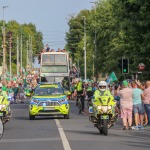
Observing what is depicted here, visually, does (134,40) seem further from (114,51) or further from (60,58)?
(114,51)

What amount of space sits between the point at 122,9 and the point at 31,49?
502ft

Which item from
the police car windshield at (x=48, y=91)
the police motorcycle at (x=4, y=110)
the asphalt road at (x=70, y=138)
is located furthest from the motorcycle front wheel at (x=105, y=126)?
the police car windshield at (x=48, y=91)

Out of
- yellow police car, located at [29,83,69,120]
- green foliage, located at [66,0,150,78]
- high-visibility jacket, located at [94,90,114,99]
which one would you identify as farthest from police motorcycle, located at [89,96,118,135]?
green foliage, located at [66,0,150,78]

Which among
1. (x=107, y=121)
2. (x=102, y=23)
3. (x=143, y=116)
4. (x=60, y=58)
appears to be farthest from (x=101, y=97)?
(x=102, y=23)

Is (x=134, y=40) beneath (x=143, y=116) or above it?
above

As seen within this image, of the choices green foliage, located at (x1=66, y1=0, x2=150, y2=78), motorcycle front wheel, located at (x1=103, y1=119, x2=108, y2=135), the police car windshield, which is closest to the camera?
motorcycle front wheel, located at (x1=103, y1=119, x2=108, y2=135)

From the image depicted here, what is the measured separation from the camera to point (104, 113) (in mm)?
23609

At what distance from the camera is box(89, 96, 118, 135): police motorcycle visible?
23547 millimetres

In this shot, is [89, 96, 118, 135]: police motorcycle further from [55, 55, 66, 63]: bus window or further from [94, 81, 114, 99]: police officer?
[55, 55, 66, 63]: bus window

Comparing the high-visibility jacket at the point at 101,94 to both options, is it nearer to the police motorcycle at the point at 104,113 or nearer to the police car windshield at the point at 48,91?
the police motorcycle at the point at 104,113

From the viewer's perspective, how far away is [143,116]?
29.7 meters

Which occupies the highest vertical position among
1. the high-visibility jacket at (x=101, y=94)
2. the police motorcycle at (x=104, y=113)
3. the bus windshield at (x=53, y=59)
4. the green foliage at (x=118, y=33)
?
the green foliage at (x=118, y=33)

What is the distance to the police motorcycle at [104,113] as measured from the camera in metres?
23.5

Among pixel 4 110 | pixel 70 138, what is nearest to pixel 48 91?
pixel 4 110
